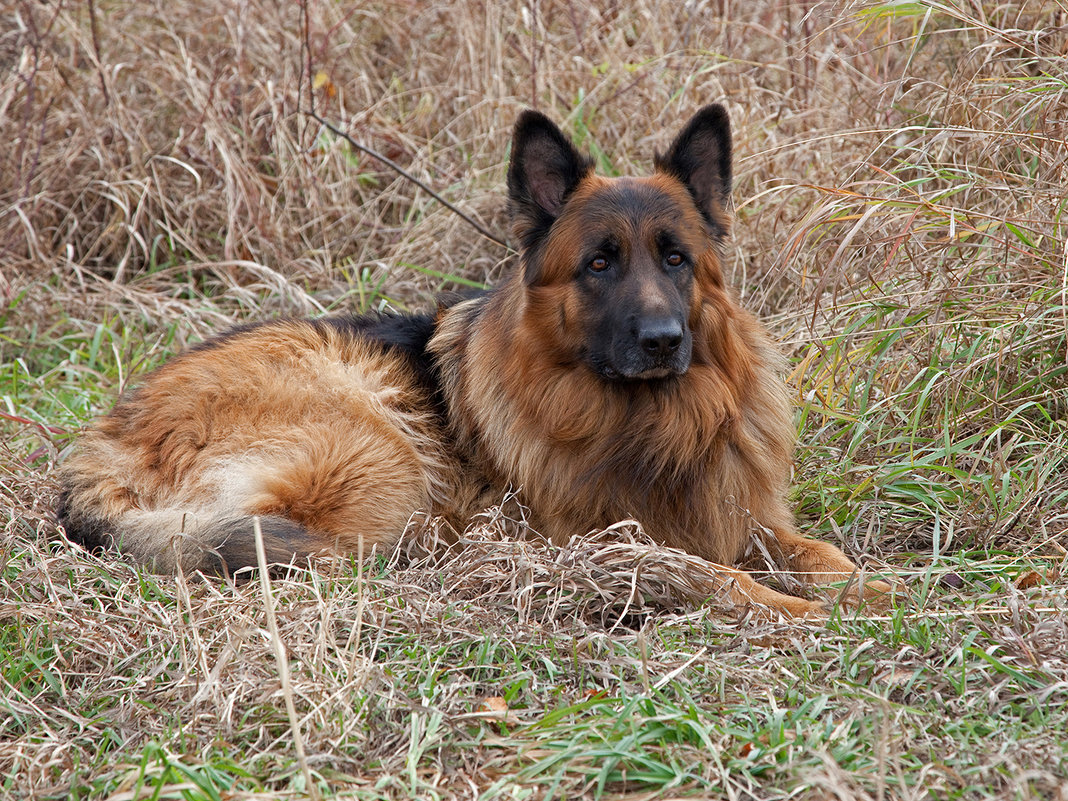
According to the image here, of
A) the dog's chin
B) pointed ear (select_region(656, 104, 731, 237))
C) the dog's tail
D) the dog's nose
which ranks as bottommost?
the dog's tail

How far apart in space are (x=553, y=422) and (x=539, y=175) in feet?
3.09

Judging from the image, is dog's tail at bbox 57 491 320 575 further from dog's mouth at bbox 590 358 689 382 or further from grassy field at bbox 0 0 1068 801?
dog's mouth at bbox 590 358 689 382

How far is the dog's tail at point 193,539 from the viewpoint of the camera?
11.1 feet

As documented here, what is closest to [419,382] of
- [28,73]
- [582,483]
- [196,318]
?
[582,483]

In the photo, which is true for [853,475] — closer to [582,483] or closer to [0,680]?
[582,483]

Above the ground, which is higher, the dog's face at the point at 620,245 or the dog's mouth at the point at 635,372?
the dog's face at the point at 620,245

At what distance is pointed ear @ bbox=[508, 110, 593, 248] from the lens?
3674 mm

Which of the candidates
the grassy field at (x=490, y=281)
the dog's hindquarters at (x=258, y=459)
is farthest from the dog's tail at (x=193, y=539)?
the grassy field at (x=490, y=281)

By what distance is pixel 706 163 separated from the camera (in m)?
3.83

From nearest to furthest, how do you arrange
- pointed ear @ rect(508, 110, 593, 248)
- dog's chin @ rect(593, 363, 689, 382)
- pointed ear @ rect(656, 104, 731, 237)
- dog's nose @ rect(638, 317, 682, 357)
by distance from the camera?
1. dog's nose @ rect(638, 317, 682, 357)
2. dog's chin @ rect(593, 363, 689, 382)
3. pointed ear @ rect(508, 110, 593, 248)
4. pointed ear @ rect(656, 104, 731, 237)

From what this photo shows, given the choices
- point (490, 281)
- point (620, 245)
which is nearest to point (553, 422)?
point (620, 245)

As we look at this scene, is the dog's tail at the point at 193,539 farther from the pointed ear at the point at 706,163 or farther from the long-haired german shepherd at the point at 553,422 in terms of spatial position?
the pointed ear at the point at 706,163

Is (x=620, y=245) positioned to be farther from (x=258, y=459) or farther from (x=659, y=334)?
(x=258, y=459)

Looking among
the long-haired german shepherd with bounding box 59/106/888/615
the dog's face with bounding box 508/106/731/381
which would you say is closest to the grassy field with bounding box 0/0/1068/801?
the long-haired german shepherd with bounding box 59/106/888/615
